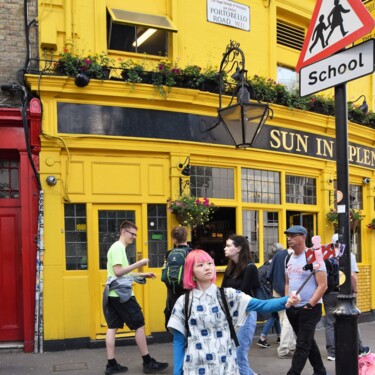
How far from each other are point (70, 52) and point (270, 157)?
13.4 feet

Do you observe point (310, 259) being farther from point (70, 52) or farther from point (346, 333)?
point (70, 52)

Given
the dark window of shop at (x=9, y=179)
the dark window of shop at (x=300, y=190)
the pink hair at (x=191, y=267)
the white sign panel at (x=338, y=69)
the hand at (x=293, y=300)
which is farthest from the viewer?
the dark window of shop at (x=300, y=190)

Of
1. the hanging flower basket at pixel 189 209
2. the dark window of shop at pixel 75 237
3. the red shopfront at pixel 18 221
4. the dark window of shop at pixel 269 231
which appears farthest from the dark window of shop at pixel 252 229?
the red shopfront at pixel 18 221

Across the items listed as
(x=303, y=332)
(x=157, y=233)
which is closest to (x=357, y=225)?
(x=157, y=233)

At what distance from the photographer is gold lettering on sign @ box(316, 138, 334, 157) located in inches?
415

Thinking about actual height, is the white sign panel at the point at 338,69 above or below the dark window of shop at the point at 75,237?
above

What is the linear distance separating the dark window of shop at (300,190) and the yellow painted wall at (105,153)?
0.48 metres

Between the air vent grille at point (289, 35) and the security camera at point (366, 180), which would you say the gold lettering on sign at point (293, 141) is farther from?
the security camera at point (366, 180)

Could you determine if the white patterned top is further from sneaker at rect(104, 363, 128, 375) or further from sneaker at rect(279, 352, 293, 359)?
sneaker at rect(279, 352, 293, 359)

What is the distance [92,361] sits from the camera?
707cm

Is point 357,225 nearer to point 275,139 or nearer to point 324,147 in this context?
point 324,147

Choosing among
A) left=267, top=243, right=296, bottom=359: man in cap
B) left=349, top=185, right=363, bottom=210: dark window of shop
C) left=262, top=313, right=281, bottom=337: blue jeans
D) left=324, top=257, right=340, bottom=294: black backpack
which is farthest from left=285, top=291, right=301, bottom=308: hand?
left=349, top=185, right=363, bottom=210: dark window of shop

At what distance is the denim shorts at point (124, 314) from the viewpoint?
6.47 m

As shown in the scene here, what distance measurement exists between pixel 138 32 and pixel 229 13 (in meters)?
1.91
